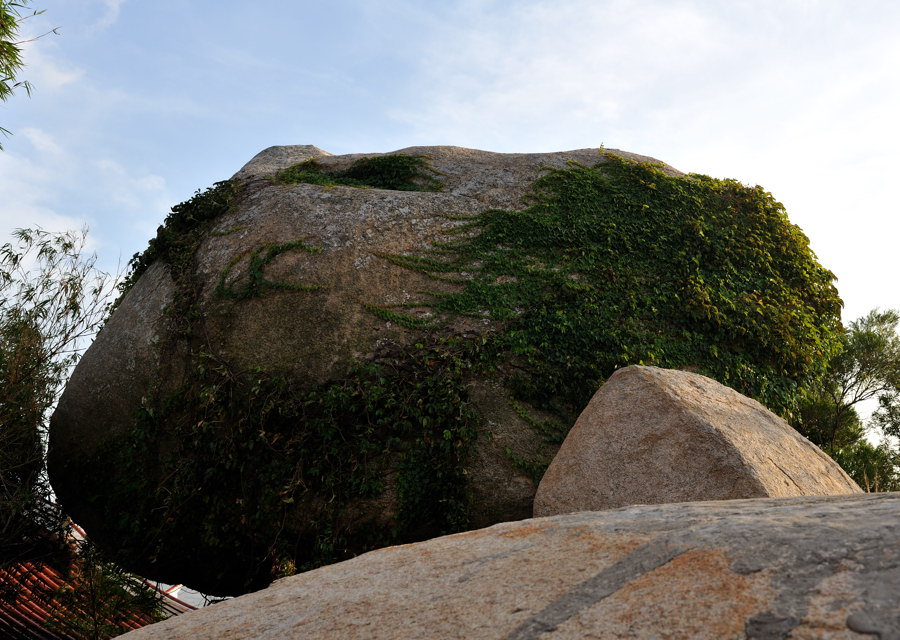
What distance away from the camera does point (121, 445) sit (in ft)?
25.1

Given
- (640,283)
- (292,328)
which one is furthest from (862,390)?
(292,328)

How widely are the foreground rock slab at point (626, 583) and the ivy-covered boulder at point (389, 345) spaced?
3484 mm

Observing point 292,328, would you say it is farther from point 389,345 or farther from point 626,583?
point 626,583

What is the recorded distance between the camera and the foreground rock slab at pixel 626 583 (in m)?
1.78

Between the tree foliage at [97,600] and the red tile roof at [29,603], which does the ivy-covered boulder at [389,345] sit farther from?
the red tile roof at [29,603]

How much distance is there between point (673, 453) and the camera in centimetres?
523

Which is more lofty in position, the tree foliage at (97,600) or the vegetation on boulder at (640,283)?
the vegetation on boulder at (640,283)

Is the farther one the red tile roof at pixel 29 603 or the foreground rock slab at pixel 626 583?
the red tile roof at pixel 29 603

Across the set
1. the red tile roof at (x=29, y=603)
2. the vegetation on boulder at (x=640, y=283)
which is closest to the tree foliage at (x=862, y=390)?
Answer: the vegetation on boulder at (x=640, y=283)

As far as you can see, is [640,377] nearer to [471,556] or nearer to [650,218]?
[471,556]

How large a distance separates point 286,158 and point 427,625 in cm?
1081

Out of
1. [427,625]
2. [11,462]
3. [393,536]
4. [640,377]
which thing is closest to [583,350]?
[640,377]

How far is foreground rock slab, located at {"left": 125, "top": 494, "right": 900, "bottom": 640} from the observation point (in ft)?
5.83

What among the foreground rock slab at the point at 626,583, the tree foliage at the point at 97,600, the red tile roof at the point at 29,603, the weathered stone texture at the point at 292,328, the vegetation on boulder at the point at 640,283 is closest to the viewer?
the foreground rock slab at the point at 626,583
